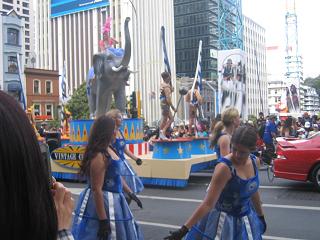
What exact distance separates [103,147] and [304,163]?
6995 mm

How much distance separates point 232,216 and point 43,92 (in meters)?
52.2

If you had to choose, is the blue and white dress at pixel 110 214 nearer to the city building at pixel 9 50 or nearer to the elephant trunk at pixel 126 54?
the elephant trunk at pixel 126 54

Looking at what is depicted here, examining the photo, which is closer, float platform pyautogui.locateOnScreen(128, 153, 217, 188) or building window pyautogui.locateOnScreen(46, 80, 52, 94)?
float platform pyautogui.locateOnScreen(128, 153, 217, 188)

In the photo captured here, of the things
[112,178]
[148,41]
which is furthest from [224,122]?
[148,41]

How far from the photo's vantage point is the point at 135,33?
75.4 metres

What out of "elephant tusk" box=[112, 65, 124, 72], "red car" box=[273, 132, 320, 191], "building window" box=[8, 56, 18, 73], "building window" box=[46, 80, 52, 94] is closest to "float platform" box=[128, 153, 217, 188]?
"red car" box=[273, 132, 320, 191]

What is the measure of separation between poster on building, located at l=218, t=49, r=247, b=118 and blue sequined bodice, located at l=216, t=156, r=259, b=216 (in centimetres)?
1826

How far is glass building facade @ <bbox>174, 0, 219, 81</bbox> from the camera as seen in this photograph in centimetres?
9575

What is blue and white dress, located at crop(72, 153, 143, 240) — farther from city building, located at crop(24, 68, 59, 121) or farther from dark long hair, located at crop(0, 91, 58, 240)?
city building, located at crop(24, 68, 59, 121)

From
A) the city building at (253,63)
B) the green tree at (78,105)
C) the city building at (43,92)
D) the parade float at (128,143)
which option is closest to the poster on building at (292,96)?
the green tree at (78,105)

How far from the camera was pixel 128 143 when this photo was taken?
13227 mm

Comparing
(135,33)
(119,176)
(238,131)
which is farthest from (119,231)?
(135,33)

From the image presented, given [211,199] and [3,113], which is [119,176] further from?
[3,113]

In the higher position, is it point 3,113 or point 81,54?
point 81,54
